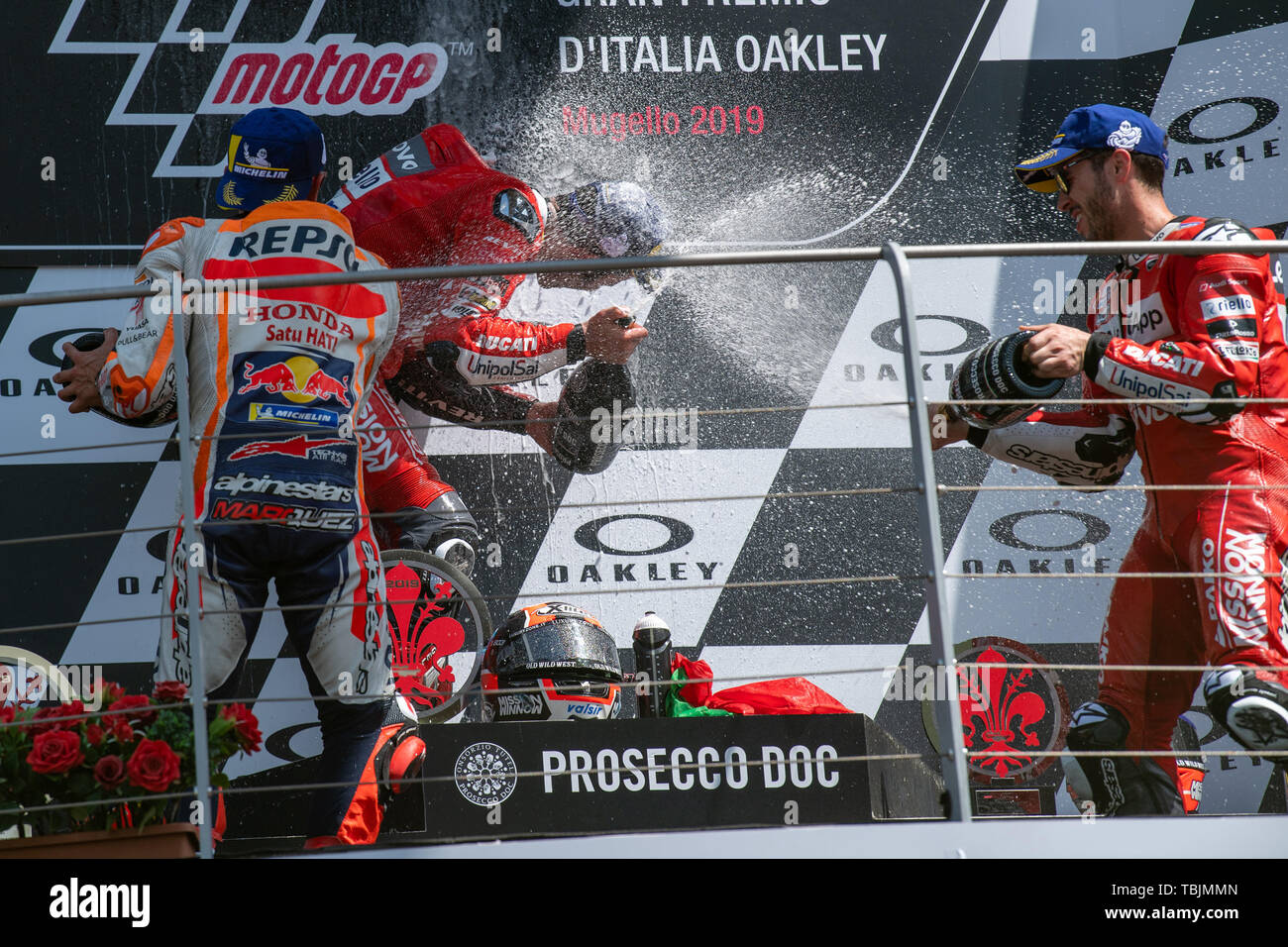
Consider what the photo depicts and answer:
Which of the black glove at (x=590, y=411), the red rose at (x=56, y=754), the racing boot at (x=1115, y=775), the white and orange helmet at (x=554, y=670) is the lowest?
the racing boot at (x=1115, y=775)

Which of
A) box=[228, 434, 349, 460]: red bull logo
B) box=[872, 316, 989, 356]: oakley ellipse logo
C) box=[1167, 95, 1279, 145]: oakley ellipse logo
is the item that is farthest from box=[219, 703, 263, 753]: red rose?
box=[1167, 95, 1279, 145]: oakley ellipse logo

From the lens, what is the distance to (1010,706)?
409 centimetres

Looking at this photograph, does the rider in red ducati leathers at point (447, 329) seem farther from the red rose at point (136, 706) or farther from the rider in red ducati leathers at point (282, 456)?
the red rose at point (136, 706)

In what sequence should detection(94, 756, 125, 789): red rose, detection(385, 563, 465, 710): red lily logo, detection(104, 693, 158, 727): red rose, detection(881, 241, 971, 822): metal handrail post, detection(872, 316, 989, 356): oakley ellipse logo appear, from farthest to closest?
detection(872, 316, 989, 356): oakley ellipse logo, detection(385, 563, 465, 710): red lily logo, detection(104, 693, 158, 727): red rose, detection(94, 756, 125, 789): red rose, detection(881, 241, 971, 822): metal handrail post

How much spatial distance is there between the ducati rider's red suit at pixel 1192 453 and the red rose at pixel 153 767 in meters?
1.80

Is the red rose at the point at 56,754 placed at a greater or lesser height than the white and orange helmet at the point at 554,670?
lesser

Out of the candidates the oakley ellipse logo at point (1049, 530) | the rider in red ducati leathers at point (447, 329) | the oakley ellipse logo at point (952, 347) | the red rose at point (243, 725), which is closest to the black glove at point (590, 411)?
the rider in red ducati leathers at point (447, 329)

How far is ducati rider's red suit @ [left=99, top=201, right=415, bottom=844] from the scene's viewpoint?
2.84 metres

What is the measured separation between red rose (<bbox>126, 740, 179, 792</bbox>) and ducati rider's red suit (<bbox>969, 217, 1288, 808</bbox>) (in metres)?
1.80

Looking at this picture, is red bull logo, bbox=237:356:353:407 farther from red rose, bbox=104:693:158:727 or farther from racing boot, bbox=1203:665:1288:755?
racing boot, bbox=1203:665:1288:755

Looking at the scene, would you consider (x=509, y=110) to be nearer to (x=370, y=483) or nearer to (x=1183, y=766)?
(x=370, y=483)

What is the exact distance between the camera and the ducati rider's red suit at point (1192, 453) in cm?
265

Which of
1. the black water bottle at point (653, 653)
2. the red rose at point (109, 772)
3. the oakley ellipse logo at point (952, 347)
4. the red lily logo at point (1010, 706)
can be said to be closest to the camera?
the red rose at point (109, 772)

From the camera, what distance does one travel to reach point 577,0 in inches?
162
